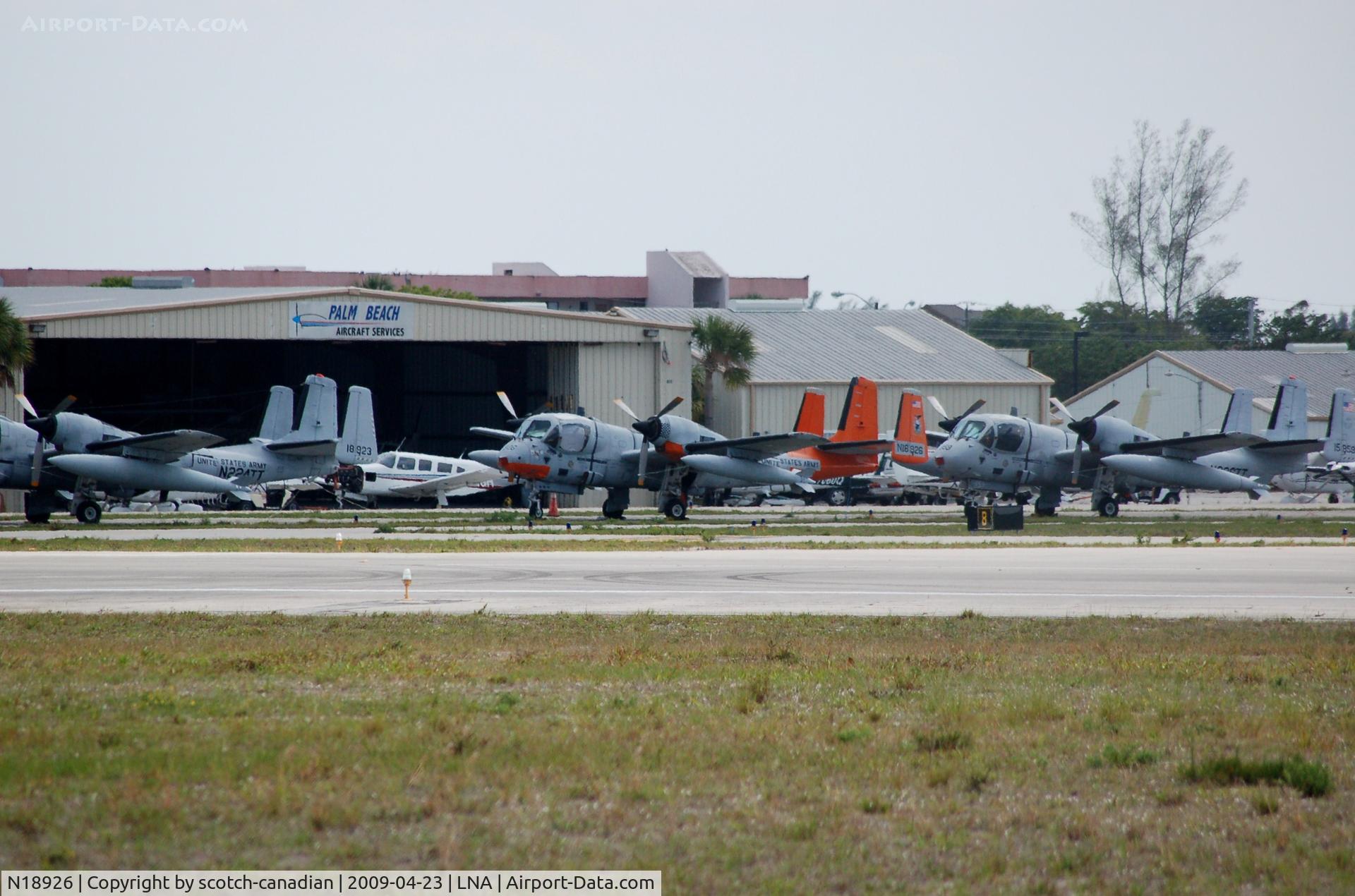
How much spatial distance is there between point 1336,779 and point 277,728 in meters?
6.98

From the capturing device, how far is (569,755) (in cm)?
807

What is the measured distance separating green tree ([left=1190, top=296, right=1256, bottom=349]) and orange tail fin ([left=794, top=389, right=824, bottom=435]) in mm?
70581

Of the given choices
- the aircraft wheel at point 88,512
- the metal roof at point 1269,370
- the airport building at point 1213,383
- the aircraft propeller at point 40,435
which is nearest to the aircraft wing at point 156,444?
the aircraft propeller at point 40,435

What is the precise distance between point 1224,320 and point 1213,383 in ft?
117

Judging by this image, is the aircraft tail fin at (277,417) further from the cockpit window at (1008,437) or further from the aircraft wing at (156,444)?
the cockpit window at (1008,437)

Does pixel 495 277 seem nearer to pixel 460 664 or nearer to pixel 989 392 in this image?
pixel 989 392

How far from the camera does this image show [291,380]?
6956 centimetres

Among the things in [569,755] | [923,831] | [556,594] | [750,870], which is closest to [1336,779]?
[923,831]

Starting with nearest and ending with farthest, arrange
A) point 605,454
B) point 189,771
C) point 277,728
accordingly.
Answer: point 189,771, point 277,728, point 605,454

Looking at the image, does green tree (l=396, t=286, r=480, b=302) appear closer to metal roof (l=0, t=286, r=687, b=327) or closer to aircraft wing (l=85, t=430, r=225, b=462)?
metal roof (l=0, t=286, r=687, b=327)

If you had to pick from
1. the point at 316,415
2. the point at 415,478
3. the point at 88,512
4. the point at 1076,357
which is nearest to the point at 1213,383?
the point at 1076,357

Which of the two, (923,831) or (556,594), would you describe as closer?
(923,831)

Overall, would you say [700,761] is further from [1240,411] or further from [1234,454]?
[1240,411]

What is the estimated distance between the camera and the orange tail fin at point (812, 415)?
46500 mm
